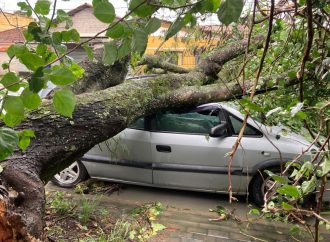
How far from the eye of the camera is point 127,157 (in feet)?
15.8

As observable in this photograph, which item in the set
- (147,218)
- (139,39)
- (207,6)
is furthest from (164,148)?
(207,6)

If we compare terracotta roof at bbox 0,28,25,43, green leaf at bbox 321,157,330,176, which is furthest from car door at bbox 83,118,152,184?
green leaf at bbox 321,157,330,176

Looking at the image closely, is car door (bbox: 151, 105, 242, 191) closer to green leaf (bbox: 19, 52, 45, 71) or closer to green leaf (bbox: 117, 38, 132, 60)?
green leaf (bbox: 117, 38, 132, 60)

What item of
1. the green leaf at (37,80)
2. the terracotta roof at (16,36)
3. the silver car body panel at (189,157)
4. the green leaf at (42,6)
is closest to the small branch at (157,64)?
the silver car body panel at (189,157)

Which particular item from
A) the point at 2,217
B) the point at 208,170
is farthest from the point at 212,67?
the point at 2,217

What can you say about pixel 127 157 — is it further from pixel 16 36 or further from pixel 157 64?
pixel 16 36

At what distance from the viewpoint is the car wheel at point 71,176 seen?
202 inches

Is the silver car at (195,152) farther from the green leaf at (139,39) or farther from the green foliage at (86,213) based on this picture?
the green leaf at (139,39)

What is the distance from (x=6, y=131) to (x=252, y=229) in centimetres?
373

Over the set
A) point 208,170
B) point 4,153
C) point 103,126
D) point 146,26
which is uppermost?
point 146,26

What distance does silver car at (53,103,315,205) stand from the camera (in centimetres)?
443

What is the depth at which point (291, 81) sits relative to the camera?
9.54 feet

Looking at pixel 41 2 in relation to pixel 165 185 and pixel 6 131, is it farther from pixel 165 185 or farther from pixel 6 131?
pixel 165 185

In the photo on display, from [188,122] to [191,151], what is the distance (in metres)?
0.40
